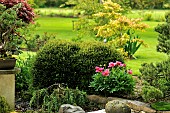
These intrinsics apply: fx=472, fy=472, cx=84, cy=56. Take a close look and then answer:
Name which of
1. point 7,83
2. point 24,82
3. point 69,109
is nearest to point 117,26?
point 24,82

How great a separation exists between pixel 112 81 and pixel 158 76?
1.10 m

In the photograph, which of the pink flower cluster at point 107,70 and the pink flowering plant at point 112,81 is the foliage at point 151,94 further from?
the pink flower cluster at point 107,70

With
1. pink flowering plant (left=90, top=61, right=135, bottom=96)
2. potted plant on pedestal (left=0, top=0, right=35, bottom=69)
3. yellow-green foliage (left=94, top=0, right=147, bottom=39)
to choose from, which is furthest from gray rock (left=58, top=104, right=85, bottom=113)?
Answer: yellow-green foliage (left=94, top=0, right=147, bottom=39)

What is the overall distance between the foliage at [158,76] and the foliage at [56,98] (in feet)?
4.65

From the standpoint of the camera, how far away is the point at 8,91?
819cm

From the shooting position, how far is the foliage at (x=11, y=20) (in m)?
8.25

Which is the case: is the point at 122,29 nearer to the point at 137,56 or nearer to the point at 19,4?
the point at 137,56

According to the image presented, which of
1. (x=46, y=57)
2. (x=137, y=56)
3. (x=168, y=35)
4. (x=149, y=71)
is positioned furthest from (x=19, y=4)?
(x=137, y=56)

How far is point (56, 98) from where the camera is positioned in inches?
335

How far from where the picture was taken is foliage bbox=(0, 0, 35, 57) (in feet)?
27.1

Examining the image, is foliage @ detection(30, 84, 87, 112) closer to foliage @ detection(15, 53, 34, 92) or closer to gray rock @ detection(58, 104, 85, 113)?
gray rock @ detection(58, 104, 85, 113)

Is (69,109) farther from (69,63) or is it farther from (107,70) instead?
(69,63)

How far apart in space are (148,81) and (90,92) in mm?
1224

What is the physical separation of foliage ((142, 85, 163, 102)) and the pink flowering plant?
41cm
